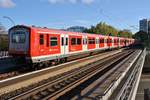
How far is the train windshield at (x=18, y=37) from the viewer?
22.4m

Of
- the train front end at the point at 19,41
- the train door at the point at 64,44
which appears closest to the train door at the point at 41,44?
the train front end at the point at 19,41

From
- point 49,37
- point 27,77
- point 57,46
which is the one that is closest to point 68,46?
point 57,46

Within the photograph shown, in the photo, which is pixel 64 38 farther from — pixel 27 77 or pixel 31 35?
pixel 27 77

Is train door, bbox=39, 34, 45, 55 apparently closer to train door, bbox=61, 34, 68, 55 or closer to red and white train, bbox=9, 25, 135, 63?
red and white train, bbox=9, 25, 135, 63

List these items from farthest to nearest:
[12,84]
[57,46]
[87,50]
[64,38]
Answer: [87,50] < [64,38] < [57,46] < [12,84]

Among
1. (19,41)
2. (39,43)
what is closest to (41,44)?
(39,43)

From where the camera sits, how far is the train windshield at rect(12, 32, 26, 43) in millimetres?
22388

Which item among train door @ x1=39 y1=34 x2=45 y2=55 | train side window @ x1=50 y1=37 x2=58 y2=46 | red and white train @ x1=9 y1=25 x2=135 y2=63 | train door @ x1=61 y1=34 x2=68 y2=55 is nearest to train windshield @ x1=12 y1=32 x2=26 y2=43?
red and white train @ x1=9 y1=25 x2=135 y2=63

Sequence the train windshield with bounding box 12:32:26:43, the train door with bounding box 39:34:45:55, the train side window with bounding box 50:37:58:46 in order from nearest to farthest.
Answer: the train windshield with bounding box 12:32:26:43
the train door with bounding box 39:34:45:55
the train side window with bounding box 50:37:58:46

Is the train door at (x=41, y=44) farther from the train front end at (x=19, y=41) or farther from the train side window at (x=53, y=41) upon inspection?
the train side window at (x=53, y=41)

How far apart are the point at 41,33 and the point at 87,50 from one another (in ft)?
50.4

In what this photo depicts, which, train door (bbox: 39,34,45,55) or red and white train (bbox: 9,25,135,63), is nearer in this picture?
red and white train (bbox: 9,25,135,63)

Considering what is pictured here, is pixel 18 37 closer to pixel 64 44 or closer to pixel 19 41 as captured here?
pixel 19 41

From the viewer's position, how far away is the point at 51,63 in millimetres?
25922
